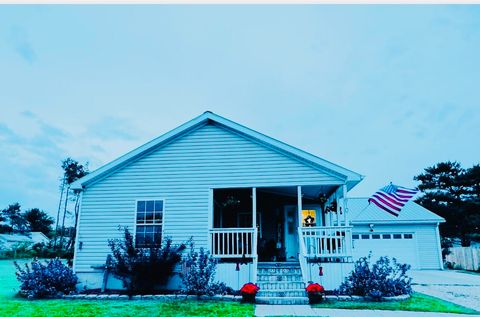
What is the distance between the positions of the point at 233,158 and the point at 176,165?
6.42 ft

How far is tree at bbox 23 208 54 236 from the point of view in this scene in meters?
66.5

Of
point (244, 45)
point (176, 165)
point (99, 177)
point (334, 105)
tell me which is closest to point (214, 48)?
point (244, 45)

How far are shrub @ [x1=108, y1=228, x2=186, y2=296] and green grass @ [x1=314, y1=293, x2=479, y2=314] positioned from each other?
4.51m

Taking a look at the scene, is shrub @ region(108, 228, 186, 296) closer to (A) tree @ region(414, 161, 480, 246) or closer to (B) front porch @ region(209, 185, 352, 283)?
(B) front porch @ region(209, 185, 352, 283)

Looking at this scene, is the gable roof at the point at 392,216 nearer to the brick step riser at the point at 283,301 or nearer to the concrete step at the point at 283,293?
the concrete step at the point at 283,293

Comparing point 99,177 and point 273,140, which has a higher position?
point 273,140

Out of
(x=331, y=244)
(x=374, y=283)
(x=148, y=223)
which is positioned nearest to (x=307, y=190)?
(x=331, y=244)

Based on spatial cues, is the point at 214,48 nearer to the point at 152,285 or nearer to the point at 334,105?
the point at 152,285

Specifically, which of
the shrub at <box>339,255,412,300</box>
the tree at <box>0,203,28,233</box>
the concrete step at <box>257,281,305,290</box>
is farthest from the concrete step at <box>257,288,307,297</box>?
the tree at <box>0,203,28,233</box>

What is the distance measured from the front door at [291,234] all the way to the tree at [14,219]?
69.0 metres

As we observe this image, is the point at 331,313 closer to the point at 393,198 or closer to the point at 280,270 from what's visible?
the point at 280,270

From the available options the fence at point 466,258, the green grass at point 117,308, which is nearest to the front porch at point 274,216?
the green grass at point 117,308

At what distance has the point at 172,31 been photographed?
12.2 meters

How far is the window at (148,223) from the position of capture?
11.2 metres
